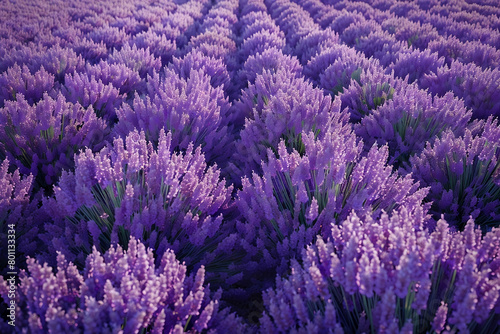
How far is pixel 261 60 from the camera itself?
4.28 meters

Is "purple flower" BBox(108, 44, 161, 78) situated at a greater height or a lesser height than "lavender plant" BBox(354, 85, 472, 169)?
greater

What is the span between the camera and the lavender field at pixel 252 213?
3.22ft

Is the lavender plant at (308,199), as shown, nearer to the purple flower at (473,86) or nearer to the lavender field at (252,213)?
the lavender field at (252,213)

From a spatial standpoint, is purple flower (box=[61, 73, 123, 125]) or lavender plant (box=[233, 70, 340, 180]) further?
purple flower (box=[61, 73, 123, 125])

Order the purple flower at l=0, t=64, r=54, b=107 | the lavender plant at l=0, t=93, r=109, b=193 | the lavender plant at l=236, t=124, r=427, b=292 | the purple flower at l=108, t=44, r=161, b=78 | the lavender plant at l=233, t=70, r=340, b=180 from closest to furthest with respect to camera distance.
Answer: the lavender plant at l=236, t=124, r=427, b=292
the lavender plant at l=0, t=93, r=109, b=193
the lavender plant at l=233, t=70, r=340, b=180
the purple flower at l=0, t=64, r=54, b=107
the purple flower at l=108, t=44, r=161, b=78

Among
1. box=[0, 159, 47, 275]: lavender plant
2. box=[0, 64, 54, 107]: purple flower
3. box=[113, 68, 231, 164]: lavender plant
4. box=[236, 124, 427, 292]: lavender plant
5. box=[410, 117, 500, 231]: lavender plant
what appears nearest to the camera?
box=[0, 159, 47, 275]: lavender plant

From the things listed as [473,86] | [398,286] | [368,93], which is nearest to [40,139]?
[398,286]

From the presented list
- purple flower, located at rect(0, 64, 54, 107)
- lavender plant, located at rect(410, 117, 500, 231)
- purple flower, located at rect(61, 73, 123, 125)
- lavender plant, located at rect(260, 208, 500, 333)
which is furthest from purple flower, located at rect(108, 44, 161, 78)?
lavender plant, located at rect(260, 208, 500, 333)

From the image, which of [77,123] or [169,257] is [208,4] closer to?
[77,123]

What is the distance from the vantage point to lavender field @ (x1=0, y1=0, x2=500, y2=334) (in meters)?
0.98

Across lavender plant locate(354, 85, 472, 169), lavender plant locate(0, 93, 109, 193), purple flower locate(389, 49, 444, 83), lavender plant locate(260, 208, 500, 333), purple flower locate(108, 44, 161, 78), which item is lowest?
lavender plant locate(260, 208, 500, 333)

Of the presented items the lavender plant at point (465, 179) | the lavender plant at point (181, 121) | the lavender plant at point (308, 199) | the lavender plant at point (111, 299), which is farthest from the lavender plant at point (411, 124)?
the lavender plant at point (111, 299)

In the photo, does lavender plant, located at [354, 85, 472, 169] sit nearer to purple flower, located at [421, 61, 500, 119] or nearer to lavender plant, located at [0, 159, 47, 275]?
purple flower, located at [421, 61, 500, 119]

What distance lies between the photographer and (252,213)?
5.24 feet
